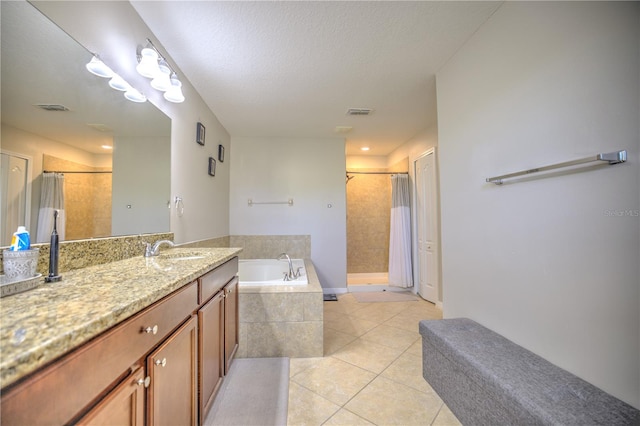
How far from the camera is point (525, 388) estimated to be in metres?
1.03

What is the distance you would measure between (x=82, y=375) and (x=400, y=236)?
3892 mm

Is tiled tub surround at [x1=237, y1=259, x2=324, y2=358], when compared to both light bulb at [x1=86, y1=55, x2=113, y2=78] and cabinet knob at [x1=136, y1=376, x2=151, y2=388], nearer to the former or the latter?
cabinet knob at [x1=136, y1=376, x2=151, y2=388]

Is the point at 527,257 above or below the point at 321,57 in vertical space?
below

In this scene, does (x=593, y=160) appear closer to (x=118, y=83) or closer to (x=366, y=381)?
(x=366, y=381)

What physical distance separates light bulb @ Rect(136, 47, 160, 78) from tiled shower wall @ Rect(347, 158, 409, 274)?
11.9ft

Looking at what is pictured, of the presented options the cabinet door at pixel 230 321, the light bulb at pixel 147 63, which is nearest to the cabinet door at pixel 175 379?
the cabinet door at pixel 230 321

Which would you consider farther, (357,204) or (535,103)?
(357,204)

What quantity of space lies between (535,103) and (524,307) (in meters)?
1.04

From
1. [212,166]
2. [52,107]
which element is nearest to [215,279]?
[52,107]

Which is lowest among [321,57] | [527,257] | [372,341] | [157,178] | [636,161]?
[372,341]

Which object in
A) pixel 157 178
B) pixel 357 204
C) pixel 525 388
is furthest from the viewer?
pixel 357 204

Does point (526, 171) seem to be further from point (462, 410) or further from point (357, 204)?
point (357, 204)

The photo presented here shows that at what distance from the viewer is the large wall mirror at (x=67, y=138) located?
87 centimetres

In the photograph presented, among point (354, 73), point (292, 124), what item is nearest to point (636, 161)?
point (354, 73)
